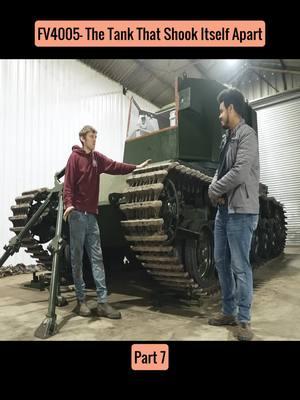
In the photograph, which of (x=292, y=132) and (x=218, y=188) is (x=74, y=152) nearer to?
(x=218, y=188)

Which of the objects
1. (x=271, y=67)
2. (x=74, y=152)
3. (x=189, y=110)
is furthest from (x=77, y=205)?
(x=271, y=67)

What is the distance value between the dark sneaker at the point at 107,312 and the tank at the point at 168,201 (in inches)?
22.0

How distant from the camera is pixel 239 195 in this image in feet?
8.50

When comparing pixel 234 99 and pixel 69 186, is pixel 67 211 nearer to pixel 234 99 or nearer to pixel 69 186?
pixel 69 186

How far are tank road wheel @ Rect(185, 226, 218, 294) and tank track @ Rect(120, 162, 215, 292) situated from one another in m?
0.07

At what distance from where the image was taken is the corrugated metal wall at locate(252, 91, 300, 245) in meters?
10.1

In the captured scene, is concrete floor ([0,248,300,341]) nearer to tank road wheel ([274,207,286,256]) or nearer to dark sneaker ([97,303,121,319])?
dark sneaker ([97,303,121,319])

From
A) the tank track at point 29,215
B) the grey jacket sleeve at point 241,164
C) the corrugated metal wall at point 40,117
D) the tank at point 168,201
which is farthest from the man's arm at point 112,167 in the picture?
the corrugated metal wall at point 40,117

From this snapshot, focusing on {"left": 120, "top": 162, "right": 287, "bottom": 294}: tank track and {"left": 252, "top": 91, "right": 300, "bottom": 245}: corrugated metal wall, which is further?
{"left": 252, "top": 91, "right": 300, "bottom": 245}: corrugated metal wall

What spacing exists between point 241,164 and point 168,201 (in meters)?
0.98

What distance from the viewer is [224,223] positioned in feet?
9.22

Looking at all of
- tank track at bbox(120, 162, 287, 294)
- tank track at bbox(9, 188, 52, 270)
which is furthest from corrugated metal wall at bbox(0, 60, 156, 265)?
tank track at bbox(120, 162, 287, 294)

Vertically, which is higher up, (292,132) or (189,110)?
(292,132)

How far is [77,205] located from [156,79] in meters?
7.72
